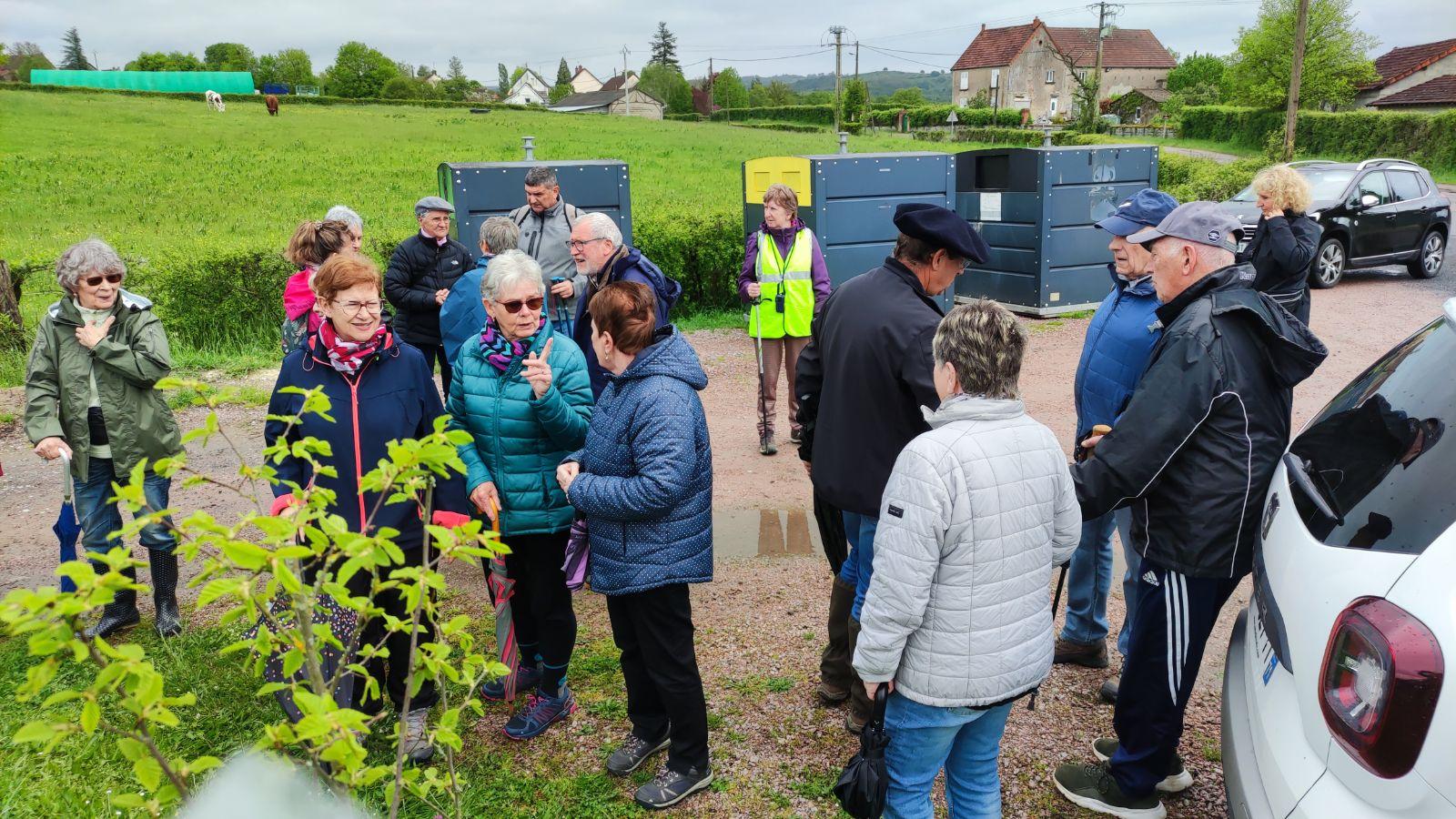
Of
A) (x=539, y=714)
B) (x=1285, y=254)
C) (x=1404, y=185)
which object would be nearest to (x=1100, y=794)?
(x=539, y=714)

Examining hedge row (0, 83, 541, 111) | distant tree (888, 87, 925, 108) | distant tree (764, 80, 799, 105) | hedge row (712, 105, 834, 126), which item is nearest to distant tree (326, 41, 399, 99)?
hedge row (0, 83, 541, 111)

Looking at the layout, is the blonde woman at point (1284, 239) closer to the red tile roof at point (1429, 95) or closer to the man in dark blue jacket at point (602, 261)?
the man in dark blue jacket at point (602, 261)

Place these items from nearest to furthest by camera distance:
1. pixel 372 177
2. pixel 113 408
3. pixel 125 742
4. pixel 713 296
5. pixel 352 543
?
pixel 125 742 → pixel 352 543 → pixel 113 408 → pixel 713 296 → pixel 372 177

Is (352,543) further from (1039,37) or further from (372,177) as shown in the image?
(1039,37)

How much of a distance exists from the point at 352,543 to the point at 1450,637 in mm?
1887

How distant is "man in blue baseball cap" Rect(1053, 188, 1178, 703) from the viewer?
3597 mm

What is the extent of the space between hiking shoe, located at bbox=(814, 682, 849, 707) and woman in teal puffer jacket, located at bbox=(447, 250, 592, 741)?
1.02 m

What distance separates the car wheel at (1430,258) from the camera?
45.5 feet

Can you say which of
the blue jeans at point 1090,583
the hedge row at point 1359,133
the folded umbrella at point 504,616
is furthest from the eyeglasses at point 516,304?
the hedge row at point 1359,133

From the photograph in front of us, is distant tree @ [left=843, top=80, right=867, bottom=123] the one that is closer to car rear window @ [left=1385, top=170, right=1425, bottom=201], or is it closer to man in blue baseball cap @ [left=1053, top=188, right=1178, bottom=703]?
car rear window @ [left=1385, top=170, right=1425, bottom=201]

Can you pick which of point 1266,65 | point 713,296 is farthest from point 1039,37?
point 713,296

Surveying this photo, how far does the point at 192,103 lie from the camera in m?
53.4

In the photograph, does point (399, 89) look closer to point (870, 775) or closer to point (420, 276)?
point (420, 276)

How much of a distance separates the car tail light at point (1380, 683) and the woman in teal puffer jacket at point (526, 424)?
241 cm
